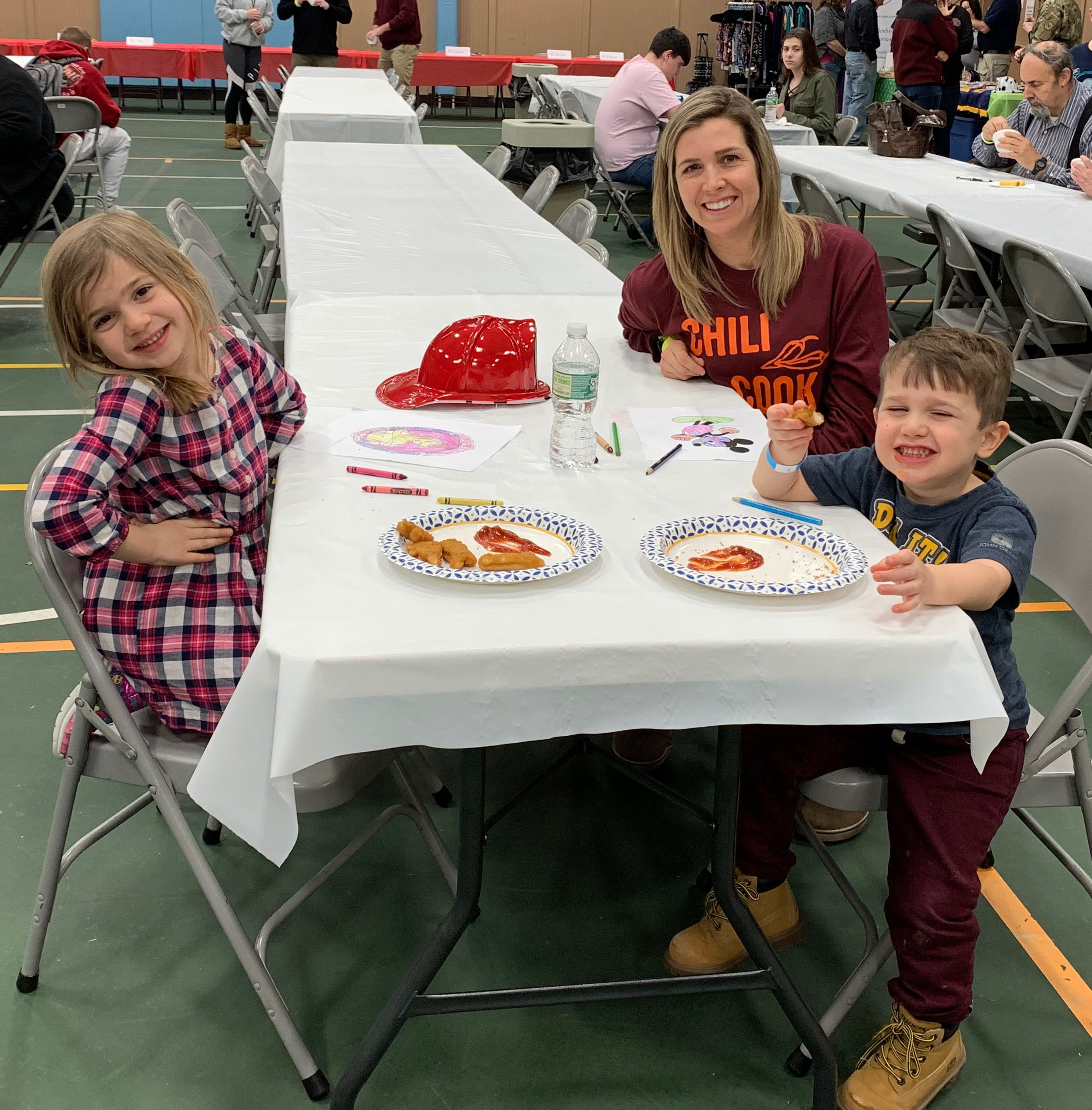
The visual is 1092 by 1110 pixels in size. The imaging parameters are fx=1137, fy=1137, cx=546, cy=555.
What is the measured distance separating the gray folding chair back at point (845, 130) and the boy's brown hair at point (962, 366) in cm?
676

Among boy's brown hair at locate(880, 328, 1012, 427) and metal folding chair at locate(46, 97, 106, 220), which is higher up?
metal folding chair at locate(46, 97, 106, 220)

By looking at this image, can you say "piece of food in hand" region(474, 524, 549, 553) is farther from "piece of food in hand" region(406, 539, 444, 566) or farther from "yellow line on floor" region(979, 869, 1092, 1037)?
"yellow line on floor" region(979, 869, 1092, 1037)

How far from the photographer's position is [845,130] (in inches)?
319

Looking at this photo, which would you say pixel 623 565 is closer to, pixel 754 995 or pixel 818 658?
pixel 818 658

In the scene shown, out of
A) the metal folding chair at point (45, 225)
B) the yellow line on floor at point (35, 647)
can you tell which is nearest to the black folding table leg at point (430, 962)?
the yellow line on floor at point (35, 647)

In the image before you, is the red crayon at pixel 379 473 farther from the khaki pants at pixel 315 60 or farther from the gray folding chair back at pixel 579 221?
the khaki pants at pixel 315 60

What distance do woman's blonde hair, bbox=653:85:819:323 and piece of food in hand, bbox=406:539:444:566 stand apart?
3.44 feet

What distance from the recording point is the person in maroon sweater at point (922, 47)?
8625 mm

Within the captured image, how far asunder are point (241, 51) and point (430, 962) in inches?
447

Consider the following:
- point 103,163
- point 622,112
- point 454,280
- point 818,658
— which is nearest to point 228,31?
point 103,163

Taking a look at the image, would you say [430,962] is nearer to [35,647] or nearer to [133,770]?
[133,770]

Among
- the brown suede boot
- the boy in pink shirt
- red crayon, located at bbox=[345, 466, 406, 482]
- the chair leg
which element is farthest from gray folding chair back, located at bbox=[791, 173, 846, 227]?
the brown suede boot

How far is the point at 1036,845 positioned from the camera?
230 centimetres

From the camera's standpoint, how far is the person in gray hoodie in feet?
35.4
